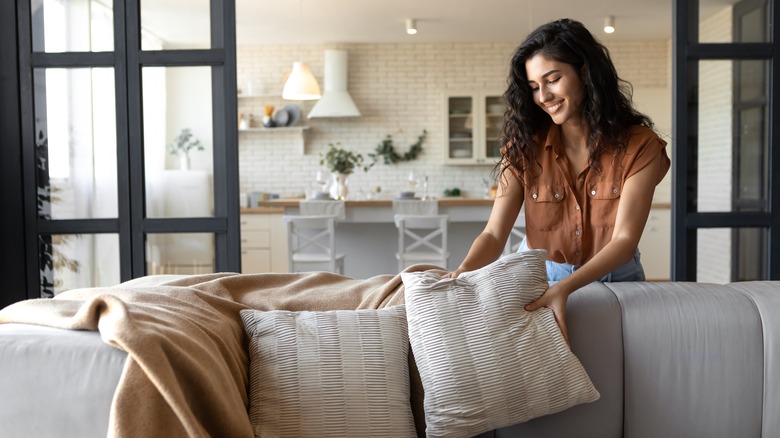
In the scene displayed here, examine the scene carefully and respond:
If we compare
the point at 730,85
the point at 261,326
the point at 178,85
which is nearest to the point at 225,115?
the point at 178,85

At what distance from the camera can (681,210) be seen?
3652mm

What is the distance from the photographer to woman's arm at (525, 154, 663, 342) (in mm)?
2006

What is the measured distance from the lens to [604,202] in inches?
91.1

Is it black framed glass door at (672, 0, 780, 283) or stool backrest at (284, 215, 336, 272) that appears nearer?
black framed glass door at (672, 0, 780, 283)

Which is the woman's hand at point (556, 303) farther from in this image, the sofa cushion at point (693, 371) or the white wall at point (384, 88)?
the white wall at point (384, 88)

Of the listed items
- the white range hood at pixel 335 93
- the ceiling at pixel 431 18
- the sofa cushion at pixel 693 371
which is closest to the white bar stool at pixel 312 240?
the ceiling at pixel 431 18

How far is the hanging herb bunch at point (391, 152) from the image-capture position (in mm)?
10023

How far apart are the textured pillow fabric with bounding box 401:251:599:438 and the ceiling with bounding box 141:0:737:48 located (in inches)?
234

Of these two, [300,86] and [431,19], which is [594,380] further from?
[431,19]

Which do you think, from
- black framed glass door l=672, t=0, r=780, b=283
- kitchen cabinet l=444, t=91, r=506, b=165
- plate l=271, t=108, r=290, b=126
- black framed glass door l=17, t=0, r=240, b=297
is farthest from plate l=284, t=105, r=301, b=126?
black framed glass door l=672, t=0, r=780, b=283

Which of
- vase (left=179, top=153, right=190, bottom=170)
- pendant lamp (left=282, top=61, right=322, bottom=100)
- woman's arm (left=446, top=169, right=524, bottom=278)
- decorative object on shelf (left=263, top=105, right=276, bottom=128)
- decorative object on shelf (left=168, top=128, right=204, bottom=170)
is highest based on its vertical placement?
pendant lamp (left=282, top=61, right=322, bottom=100)

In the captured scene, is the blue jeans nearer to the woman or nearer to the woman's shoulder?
the woman

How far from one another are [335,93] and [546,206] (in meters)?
7.61

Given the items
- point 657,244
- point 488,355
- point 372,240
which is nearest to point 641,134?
point 488,355
